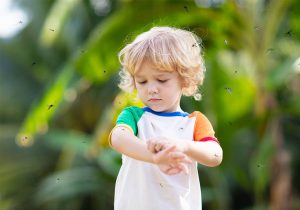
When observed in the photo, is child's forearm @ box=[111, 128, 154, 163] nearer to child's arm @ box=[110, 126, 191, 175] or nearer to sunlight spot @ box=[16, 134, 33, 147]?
child's arm @ box=[110, 126, 191, 175]

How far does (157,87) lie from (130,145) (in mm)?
153

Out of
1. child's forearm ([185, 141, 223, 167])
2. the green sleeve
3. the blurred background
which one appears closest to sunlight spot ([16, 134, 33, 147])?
the blurred background

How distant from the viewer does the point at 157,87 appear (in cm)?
160

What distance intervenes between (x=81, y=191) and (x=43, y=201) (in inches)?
23.9

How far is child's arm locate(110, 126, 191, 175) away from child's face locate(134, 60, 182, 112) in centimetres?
10

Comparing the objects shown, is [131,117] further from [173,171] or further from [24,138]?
[24,138]

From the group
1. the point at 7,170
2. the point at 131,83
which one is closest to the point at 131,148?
the point at 131,83

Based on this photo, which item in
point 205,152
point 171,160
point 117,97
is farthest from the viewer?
point 117,97

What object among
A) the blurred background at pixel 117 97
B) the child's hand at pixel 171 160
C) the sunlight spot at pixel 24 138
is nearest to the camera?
the child's hand at pixel 171 160

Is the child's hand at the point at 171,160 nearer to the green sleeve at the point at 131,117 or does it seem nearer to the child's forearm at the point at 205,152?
the child's forearm at the point at 205,152

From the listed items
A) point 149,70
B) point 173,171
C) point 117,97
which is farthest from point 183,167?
point 117,97

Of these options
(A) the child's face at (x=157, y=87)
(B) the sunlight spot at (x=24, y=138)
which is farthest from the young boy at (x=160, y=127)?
(B) the sunlight spot at (x=24, y=138)

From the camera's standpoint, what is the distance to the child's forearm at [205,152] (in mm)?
1515

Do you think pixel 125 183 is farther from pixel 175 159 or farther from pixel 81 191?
pixel 81 191
